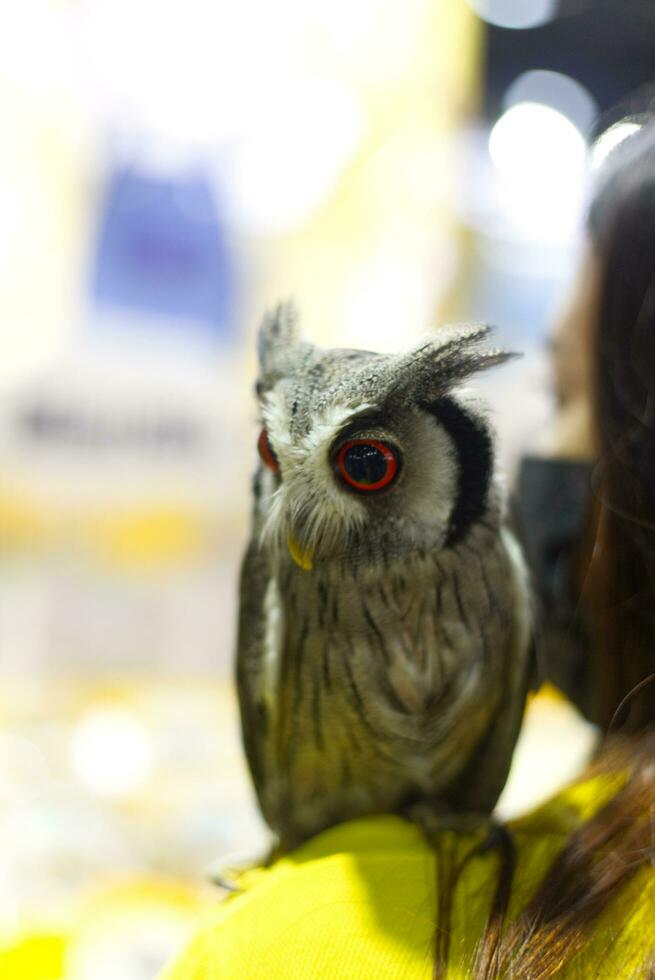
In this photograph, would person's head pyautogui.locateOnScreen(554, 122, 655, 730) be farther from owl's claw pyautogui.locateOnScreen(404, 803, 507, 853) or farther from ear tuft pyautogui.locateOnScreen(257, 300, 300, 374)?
ear tuft pyautogui.locateOnScreen(257, 300, 300, 374)

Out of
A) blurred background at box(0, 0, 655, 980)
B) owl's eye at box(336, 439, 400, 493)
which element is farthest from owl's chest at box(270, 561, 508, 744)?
blurred background at box(0, 0, 655, 980)

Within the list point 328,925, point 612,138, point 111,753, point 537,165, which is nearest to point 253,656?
point 328,925

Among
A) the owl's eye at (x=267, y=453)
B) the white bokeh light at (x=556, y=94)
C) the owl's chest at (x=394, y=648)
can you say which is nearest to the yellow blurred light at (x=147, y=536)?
the white bokeh light at (x=556, y=94)

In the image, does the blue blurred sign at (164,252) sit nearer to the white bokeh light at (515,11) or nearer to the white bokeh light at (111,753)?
the white bokeh light at (515,11)

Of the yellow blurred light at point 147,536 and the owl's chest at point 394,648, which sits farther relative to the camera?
the yellow blurred light at point 147,536

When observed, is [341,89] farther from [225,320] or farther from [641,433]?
[641,433]

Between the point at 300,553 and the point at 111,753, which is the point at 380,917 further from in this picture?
the point at 111,753

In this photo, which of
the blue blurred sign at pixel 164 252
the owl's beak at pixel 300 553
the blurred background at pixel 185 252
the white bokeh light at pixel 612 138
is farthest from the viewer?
the blue blurred sign at pixel 164 252
